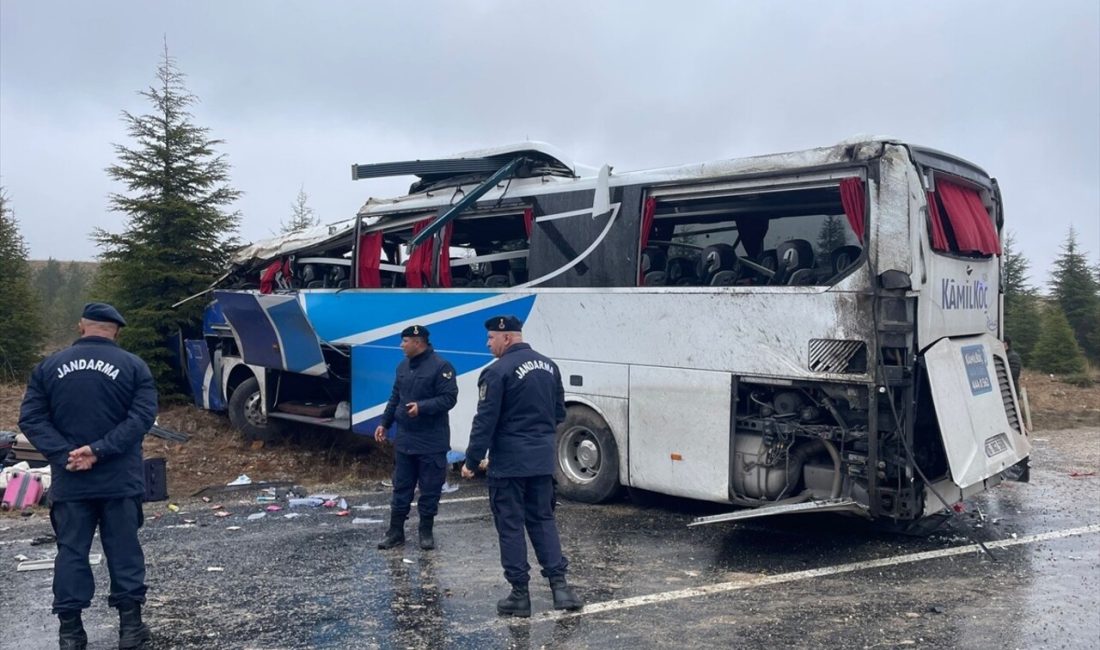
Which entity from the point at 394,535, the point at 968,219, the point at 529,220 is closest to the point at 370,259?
the point at 529,220

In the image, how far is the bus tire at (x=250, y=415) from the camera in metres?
12.0

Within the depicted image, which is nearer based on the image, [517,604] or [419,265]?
[517,604]

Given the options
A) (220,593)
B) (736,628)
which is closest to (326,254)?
(220,593)

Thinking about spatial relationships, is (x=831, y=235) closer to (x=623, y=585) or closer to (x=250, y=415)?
(x=623, y=585)

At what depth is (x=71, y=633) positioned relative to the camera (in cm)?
490

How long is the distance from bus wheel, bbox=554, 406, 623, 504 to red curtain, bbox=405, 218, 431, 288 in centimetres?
236

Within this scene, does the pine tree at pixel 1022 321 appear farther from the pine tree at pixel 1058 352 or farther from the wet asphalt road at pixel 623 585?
the wet asphalt road at pixel 623 585

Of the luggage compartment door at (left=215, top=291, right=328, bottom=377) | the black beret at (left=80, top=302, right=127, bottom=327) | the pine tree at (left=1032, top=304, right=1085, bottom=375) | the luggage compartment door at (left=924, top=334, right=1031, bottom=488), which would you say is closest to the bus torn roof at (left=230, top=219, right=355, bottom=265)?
the luggage compartment door at (left=215, top=291, right=328, bottom=377)

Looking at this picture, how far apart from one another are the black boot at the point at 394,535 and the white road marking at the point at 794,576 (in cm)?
196

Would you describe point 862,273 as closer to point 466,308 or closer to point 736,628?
point 736,628

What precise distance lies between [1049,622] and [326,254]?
28.5ft

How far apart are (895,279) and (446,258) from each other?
4.76 meters

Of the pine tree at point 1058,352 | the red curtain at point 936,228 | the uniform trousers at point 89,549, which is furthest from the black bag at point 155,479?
the pine tree at point 1058,352

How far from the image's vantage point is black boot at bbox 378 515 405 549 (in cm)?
704
